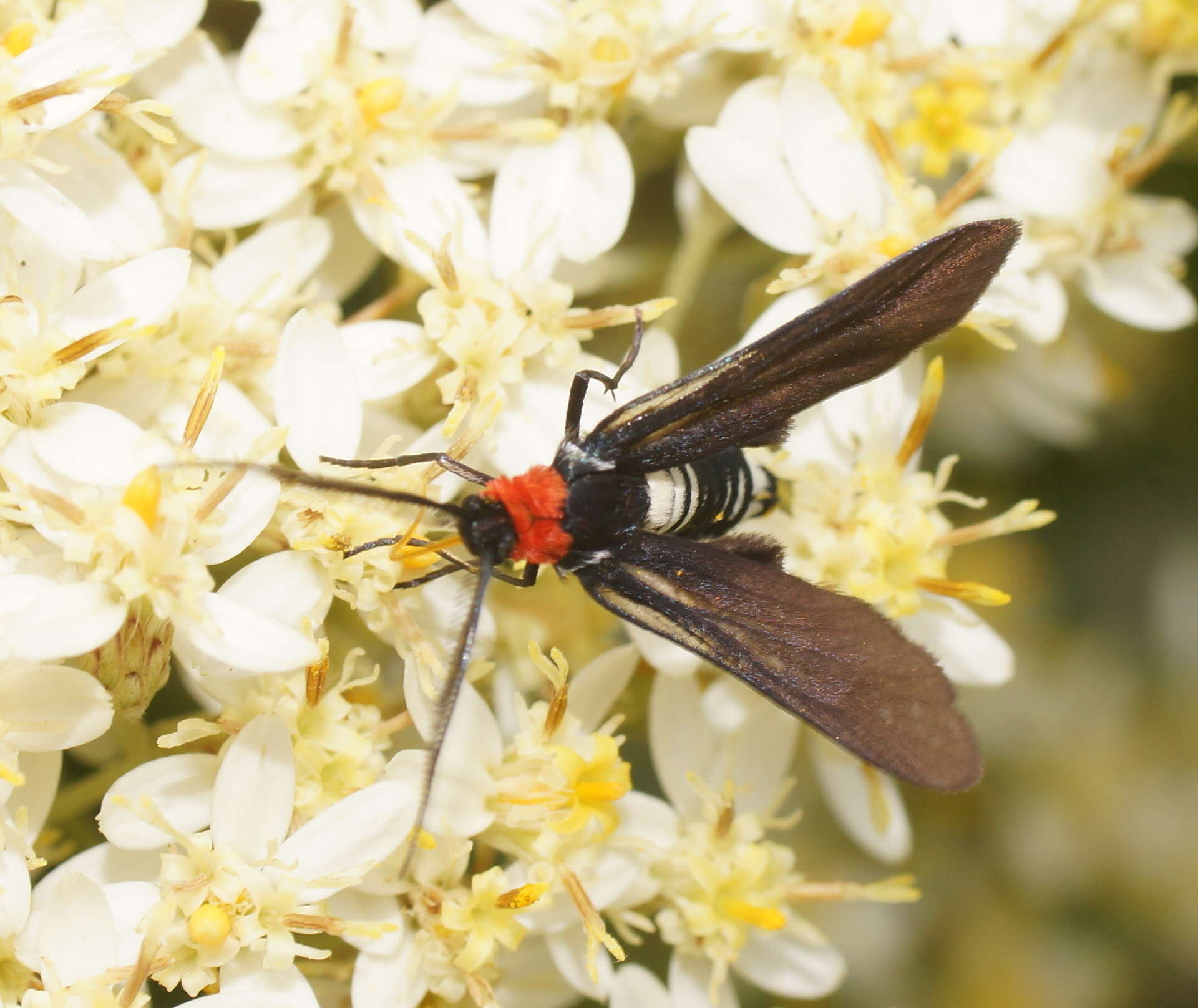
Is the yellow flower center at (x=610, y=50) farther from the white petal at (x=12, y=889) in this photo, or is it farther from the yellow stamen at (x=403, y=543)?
the white petal at (x=12, y=889)

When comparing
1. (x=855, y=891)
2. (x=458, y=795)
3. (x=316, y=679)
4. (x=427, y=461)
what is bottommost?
(x=855, y=891)

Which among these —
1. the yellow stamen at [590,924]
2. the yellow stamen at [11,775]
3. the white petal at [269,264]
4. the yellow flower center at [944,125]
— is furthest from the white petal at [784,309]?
the yellow stamen at [11,775]

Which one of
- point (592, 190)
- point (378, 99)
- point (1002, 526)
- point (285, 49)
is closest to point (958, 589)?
point (1002, 526)

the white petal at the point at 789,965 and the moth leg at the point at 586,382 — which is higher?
the moth leg at the point at 586,382

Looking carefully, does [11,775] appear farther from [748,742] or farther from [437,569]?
[748,742]

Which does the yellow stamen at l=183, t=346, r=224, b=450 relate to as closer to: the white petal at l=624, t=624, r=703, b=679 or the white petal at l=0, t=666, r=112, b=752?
the white petal at l=0, t=666, r=112, b=752

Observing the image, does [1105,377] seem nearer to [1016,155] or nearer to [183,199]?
[1016,155]
